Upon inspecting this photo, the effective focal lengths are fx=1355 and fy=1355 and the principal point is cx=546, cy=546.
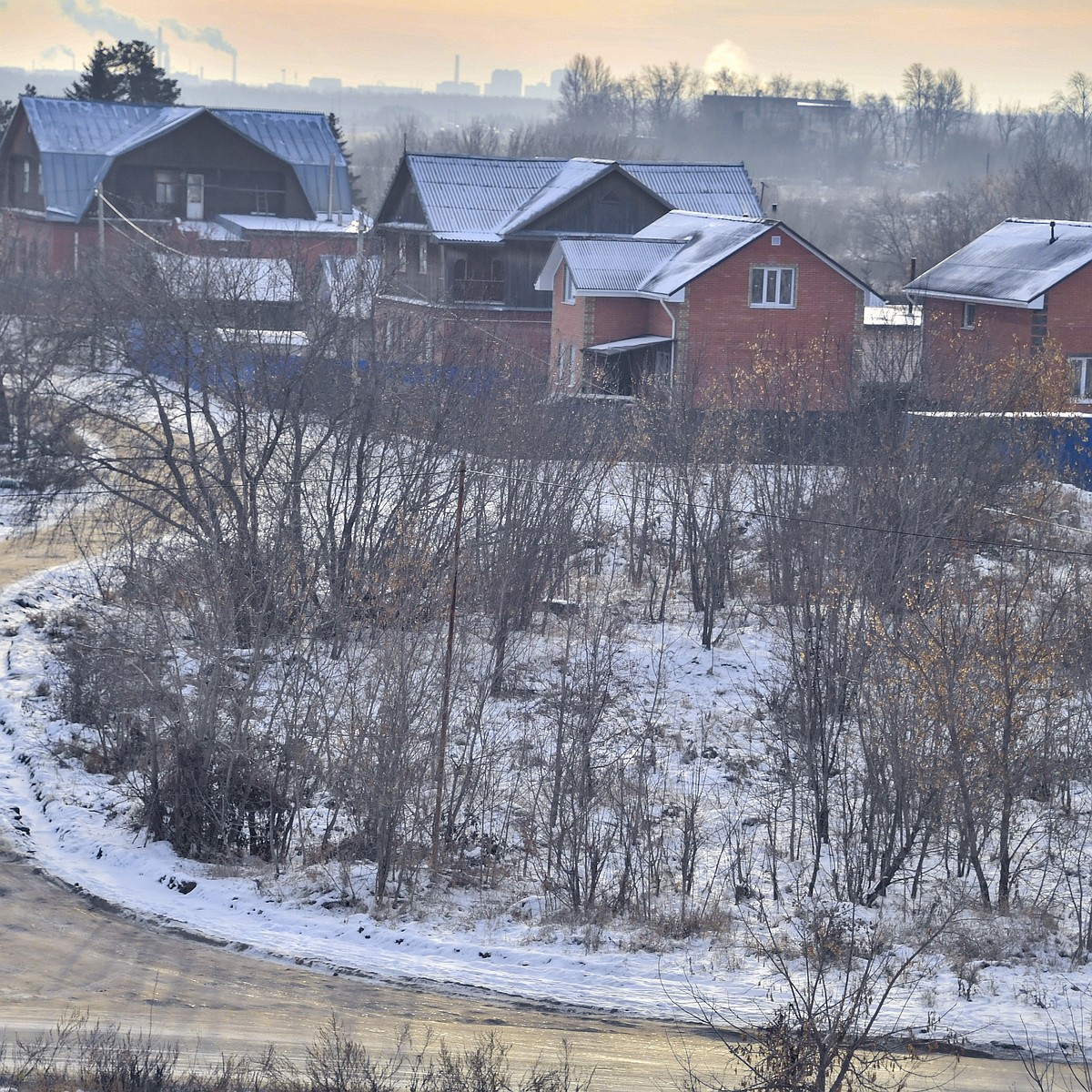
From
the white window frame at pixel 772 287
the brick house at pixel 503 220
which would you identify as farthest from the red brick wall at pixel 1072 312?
the brick house at pixel 503 220

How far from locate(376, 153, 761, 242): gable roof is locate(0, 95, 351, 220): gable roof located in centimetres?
1146

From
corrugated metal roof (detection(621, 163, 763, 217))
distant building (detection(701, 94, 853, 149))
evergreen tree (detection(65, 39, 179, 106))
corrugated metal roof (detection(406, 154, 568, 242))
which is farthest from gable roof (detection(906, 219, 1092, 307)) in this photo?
distant building (detection(701, 94, 853, 149))

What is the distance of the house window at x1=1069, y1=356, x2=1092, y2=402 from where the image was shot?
89.6 feet

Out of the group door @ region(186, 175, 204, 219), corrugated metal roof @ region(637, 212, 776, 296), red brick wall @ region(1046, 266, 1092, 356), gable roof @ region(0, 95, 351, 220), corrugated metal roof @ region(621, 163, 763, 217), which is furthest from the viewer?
door @ region(186, 175, 204, 219)

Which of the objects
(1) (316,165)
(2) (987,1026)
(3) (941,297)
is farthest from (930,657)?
(1) (316,165)

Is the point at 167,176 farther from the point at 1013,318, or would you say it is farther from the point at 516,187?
the point at 1013,318

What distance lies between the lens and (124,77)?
51781 millimetres

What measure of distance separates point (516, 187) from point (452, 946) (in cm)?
2623

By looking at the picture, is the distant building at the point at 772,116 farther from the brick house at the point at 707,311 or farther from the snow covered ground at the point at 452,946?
the snow covered ground at the point at 452,946

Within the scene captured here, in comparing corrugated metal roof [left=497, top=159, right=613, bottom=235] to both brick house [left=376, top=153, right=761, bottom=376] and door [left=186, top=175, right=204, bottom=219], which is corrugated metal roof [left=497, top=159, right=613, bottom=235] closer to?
brick house [left=376, top=153, right=761, bottom=376]

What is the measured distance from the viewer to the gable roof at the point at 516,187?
32.3 m

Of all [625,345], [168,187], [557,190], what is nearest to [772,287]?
[625,345]

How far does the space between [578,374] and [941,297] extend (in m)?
9.81

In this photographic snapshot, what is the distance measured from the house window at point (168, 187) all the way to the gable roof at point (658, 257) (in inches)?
756
